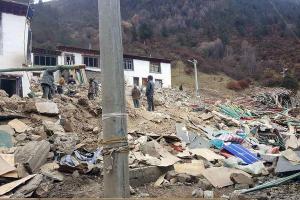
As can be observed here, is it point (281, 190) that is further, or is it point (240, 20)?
point (240, 20)

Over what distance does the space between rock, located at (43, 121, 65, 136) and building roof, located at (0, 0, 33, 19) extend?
14059 mm

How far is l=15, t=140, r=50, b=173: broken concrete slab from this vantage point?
25.7 feet

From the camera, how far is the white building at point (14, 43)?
2280cm

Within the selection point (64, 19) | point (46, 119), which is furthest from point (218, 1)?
point (46, 119)

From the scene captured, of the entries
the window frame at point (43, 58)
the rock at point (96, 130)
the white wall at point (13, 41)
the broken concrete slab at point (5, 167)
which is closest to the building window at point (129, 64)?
the window frame at point (43, 58)

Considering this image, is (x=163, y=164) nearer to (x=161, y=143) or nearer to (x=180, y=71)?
(x=161, y=143)

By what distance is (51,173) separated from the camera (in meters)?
7.96

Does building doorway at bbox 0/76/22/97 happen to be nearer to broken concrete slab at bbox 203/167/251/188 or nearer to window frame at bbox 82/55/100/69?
broken concrete slab at bbox 203/167/251/188

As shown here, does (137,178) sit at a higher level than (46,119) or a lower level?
lower

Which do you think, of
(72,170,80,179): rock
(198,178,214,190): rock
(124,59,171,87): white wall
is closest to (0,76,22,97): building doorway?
(72,170,80,179): rock

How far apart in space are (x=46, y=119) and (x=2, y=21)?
514 inches

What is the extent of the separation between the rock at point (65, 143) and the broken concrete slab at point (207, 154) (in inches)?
103

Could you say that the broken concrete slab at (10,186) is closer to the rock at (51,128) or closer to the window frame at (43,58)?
the rock at (51,128)

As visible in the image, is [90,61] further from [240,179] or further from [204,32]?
[204,32]
